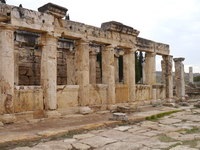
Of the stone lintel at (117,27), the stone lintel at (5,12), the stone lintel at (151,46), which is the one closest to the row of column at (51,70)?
the stone lintel at (5,12)

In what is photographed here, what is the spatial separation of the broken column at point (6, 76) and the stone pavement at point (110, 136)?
55 centimetres

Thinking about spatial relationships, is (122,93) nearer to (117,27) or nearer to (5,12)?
(117,27)

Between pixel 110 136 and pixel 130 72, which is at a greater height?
pixel 130 72

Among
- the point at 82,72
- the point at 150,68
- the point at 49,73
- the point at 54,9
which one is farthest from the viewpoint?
the point at 150,68

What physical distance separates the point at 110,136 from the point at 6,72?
367cm

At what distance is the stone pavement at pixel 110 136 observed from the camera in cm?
593

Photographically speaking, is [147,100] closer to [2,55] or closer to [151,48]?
[151,48]

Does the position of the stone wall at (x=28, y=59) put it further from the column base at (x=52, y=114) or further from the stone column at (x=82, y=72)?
the column base at (x=52, y=114)

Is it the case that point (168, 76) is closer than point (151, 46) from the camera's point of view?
No

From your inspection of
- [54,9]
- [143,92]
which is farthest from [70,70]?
[54,9]

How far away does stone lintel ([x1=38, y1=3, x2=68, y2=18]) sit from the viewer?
30.0 feet

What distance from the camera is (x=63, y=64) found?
15.0m

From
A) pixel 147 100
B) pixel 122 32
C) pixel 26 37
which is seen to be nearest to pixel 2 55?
pixel 26 37

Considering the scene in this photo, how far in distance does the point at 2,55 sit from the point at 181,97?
40.7ft
